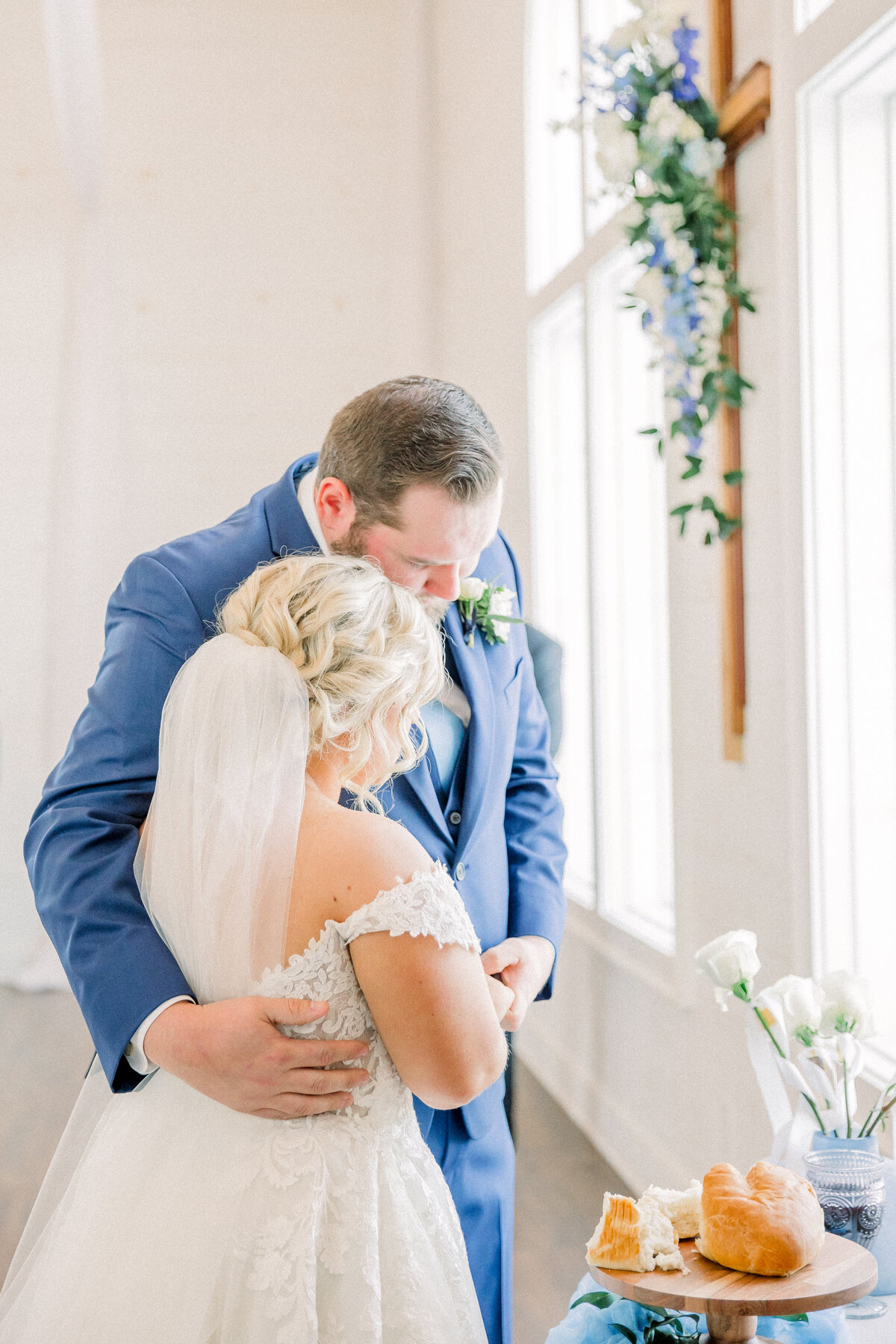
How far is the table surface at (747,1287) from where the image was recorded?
1.04m

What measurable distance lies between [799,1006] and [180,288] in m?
5.62

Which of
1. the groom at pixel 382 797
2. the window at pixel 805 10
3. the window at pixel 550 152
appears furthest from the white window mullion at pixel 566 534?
the groom at pixel 382 797

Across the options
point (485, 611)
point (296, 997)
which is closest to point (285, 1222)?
point (296, 997)

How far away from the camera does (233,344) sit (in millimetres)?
6242

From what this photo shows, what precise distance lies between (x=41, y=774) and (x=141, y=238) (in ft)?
9.30

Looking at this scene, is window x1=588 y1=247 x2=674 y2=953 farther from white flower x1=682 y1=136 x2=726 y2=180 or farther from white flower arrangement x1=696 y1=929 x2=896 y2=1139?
white flower arrangement x1=696 y1=929 x2=896 y2=1139

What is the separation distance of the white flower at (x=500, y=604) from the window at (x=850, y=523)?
63cm

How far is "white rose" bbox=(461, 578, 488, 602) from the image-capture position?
1787mm

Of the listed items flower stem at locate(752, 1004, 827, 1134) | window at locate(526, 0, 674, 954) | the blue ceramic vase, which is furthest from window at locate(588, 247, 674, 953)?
the blue ceramic vase

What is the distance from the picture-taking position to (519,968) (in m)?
1.60

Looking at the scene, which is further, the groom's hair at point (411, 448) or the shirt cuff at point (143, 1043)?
the groom's hair at point (411, 448)

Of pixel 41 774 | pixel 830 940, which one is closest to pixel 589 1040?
pixel 830 940

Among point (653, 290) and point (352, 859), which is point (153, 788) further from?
point (653, 290)

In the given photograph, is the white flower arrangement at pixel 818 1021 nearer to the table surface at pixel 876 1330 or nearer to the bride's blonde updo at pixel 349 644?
the table surface at pixel 876 1330
